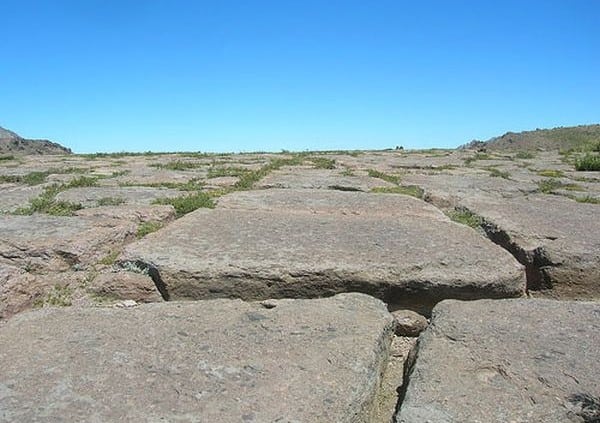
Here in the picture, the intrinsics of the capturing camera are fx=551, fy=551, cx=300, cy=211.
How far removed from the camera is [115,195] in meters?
3.85

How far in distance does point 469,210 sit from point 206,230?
169 cm

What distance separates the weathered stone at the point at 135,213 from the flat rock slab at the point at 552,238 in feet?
5.86

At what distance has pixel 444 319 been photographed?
1752 millimetres

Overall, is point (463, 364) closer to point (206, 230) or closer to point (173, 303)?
point (173, 303)

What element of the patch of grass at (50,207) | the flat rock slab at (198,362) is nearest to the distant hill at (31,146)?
the patch of grass at (50,207)

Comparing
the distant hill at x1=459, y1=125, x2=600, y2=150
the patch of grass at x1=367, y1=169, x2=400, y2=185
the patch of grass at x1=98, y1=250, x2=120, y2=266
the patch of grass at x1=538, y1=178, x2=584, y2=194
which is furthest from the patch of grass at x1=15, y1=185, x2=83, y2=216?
the distant hill at x1=459, y1=125, x2=600, y2=150

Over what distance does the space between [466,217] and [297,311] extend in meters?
1.83

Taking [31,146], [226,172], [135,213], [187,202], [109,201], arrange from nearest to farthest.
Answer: [135,213]
[187,202]
[109,201]
[226,172]
[31,146]

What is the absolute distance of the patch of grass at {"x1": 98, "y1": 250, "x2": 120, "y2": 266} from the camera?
2299 mm

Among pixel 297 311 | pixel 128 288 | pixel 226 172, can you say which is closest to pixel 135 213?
pixel 128 288

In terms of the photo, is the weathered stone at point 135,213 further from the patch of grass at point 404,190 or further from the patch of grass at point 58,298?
the patch of grass at point 404,190

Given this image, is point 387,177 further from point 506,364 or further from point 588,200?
point 506,364

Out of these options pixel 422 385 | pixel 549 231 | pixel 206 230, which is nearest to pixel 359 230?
pixel 206 230

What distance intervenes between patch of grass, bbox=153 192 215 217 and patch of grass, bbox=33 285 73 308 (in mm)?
1247
